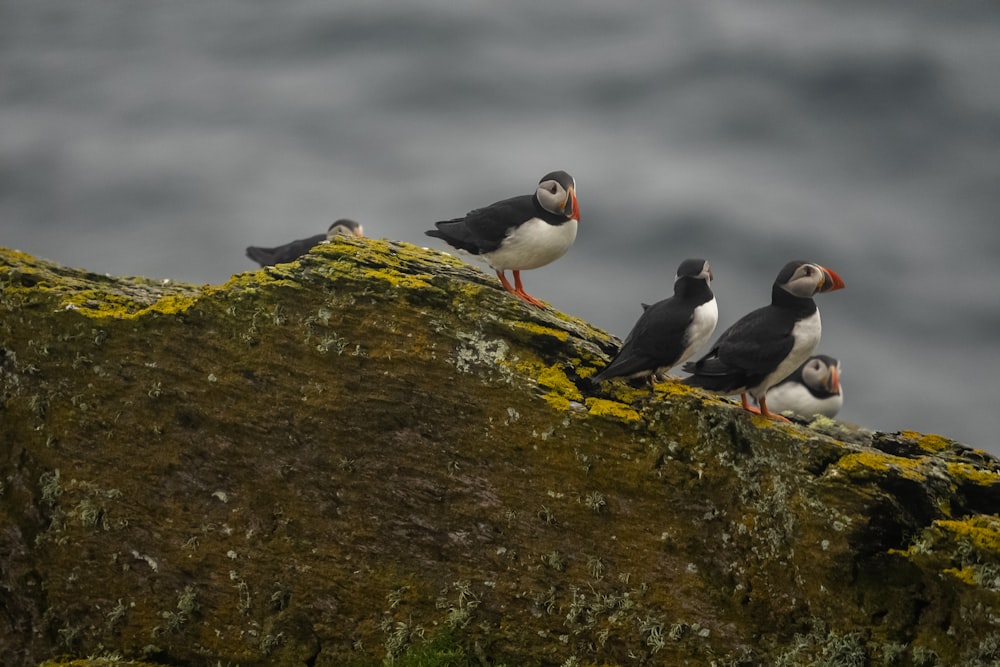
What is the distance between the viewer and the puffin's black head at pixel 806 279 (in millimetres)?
8875

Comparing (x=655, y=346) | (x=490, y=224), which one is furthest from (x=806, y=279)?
(x=490, y=224)

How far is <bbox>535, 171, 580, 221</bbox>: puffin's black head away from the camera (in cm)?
973

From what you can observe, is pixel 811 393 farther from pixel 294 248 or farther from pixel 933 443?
pixel 294 248

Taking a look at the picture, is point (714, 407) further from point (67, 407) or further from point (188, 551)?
point (67, 407)

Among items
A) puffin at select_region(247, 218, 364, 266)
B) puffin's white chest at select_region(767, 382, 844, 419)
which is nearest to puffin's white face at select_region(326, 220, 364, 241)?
puffin at select_region(247, 218, 364, 266)

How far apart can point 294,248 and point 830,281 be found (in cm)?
823

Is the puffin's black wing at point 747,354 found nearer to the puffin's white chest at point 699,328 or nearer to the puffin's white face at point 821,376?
the puffin's white chest at point 699,328

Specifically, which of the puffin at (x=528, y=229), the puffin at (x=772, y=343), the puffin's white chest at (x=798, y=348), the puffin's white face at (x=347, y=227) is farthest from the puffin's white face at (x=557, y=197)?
the puffin's white face at (x=347, y=227)

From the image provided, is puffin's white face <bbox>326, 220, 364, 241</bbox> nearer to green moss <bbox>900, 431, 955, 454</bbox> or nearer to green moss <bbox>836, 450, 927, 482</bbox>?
green moss <bbox>900, 431, 955, 454</bbox>

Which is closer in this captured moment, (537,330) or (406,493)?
(406,493)

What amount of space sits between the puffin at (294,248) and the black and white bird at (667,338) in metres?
4.96

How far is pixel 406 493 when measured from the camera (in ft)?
28.1

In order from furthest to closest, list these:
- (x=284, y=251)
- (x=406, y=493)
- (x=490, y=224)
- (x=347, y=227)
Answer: (x=347, y=227) → (x=284, y=251) → (x=490, y=224) → (x=406, y=493)

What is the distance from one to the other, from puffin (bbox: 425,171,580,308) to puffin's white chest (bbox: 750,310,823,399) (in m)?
2.25
